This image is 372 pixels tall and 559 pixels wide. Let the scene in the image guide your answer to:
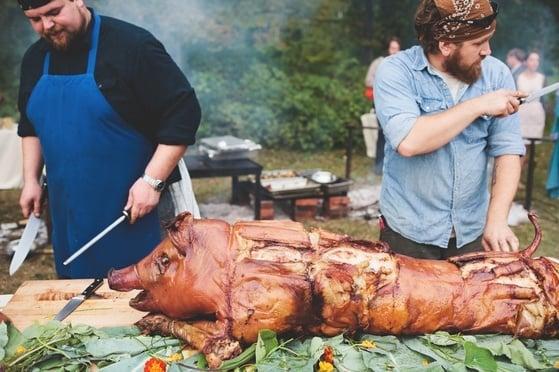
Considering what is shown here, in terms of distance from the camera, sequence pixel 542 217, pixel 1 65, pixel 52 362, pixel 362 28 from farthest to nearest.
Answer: pixel 362 28 < pixel 1 65 < pixel 542 217 < pixel 52 362

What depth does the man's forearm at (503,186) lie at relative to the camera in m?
2.87

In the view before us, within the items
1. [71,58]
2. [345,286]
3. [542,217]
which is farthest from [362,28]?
[345,286]

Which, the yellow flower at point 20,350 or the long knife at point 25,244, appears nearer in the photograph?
the yellow flower at point 20,350

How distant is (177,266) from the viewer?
2279mm

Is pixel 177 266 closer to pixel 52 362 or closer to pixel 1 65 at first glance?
pixel 52 362

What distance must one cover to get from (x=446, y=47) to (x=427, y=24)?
0.13m

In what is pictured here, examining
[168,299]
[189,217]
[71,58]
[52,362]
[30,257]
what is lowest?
[30,257]

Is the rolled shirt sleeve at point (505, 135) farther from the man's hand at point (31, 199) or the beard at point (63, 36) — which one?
the man's hand at point (31, 199)

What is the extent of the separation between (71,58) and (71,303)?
1.25 meters

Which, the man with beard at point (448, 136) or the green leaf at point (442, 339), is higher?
the man with beard at point (448, 136)

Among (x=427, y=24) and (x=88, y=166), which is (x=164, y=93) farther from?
(x=427, y=24)

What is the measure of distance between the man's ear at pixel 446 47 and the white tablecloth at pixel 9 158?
16.9ft

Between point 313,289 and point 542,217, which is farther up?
point 313,289

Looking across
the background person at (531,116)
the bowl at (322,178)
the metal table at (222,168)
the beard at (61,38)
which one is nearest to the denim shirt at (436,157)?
the beard at (61,38)
